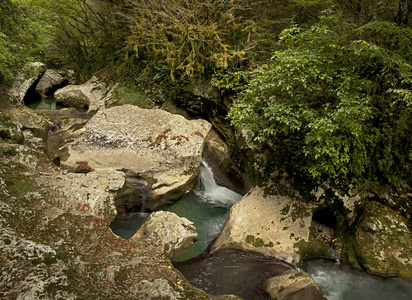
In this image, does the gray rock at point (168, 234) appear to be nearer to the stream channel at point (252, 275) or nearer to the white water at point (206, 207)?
the stream channel at point (252, 275)

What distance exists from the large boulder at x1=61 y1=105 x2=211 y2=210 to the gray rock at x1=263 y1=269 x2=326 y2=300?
4853 mm

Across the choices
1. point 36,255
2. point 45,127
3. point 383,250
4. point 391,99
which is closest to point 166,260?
point 36,255

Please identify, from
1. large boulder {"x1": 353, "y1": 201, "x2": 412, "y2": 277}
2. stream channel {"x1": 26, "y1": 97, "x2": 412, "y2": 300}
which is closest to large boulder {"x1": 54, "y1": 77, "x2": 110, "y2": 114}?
stream channel {"x1": 26, "y1": 97, "x2": 412, "y2": 300}

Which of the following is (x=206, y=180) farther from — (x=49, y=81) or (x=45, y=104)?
(x=49, y=81)

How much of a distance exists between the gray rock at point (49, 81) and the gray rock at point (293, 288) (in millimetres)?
23587

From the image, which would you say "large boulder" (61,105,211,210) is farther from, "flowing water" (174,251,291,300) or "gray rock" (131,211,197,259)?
"flowing water" (174,251,291,300)

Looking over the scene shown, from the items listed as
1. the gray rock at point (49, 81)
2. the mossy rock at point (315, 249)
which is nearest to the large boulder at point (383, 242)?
the mossy rock at point (315, 249)

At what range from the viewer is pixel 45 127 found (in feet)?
Result: 38.1

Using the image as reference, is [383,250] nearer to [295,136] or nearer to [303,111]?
[295,136]

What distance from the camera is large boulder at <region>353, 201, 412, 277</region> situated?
271 inches

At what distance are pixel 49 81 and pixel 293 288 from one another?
24586mm

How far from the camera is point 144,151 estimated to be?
389 inches

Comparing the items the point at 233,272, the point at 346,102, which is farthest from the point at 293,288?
the point at 346,102

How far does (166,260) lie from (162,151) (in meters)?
4.82
